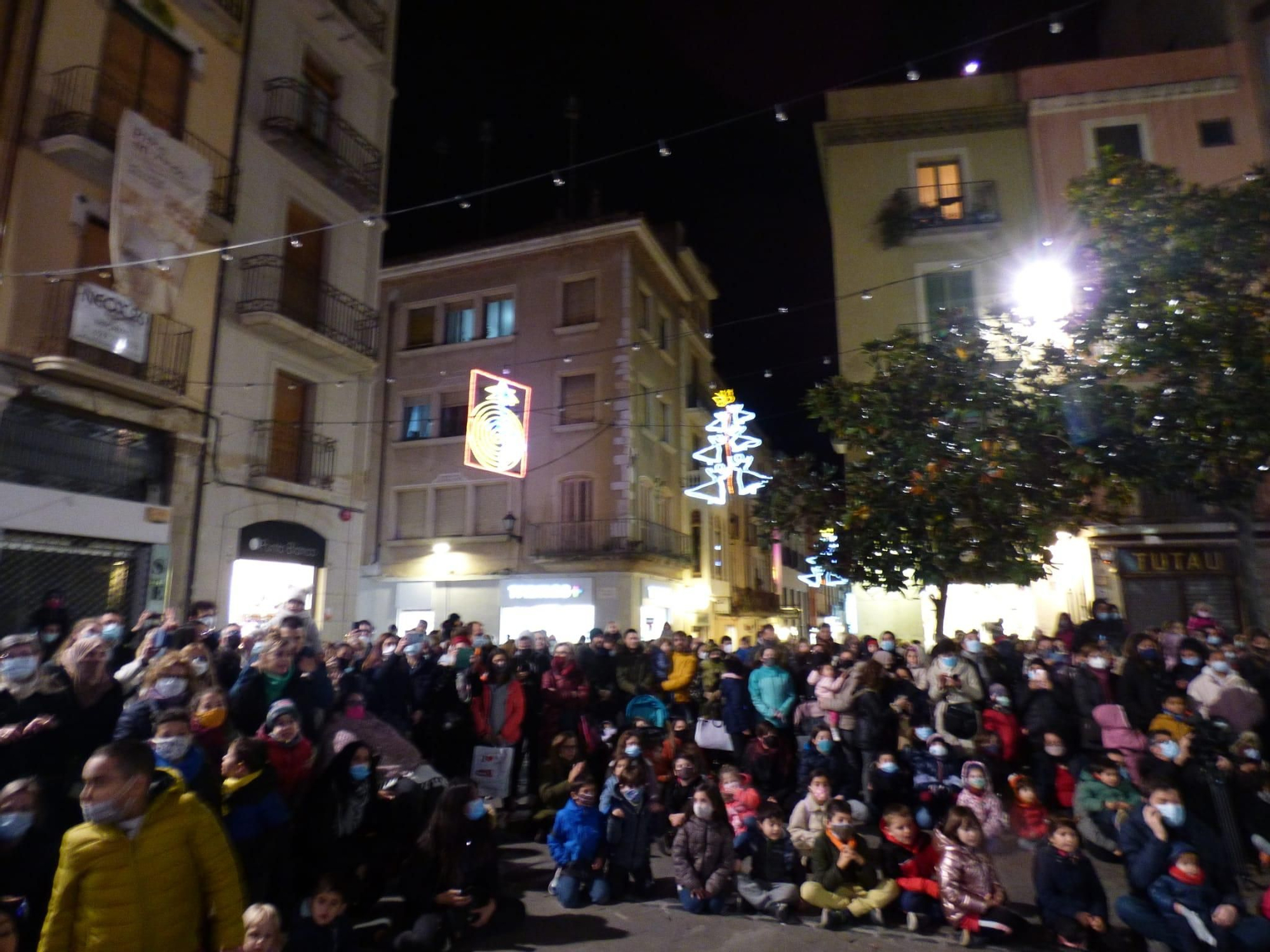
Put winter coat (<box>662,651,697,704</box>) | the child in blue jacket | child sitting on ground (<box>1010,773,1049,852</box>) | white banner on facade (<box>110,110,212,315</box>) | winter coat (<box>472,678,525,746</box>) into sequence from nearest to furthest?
the child in blue jacket
child sitting on ground (<box>1010,773,1049,852</box>)
winter coat (<box>472,678,525,746</box>)
winter coat (<box>662,651,697,704</box>)
white banner on facade (<box>110,110,212,315</box>)

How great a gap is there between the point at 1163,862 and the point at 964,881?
1.37 metres

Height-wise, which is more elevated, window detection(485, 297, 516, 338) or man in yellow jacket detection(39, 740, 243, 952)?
window detection(485, 297, 516, 338)

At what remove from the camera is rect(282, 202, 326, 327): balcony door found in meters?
15.9

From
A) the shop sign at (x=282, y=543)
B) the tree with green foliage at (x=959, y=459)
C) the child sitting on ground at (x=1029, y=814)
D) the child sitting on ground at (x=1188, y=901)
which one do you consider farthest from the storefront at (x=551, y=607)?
the child sitting on ground at (x=1188, y=901)

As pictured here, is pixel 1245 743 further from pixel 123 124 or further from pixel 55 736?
pixel 123 124

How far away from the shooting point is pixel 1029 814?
26.3 feet

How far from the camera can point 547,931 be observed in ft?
20.4

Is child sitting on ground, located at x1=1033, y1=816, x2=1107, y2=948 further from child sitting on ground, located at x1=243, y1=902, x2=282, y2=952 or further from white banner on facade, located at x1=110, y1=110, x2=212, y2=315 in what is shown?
white banner on facade, located at x1=110, y1=110, x2=212, y2=315

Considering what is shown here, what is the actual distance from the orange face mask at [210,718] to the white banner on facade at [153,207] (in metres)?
8.55

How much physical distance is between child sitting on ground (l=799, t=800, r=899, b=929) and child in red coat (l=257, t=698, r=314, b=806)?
3864 millimetres

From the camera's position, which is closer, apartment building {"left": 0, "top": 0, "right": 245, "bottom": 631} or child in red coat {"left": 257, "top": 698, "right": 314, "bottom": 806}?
child in red coat {"left": 257, "top": 698, "right": 314, "bottom": 806}

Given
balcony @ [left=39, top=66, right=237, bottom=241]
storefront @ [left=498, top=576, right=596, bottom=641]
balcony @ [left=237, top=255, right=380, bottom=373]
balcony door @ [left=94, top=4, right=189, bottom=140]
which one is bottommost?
storefront @ [left=498, top=576, right=596, bottom=641]

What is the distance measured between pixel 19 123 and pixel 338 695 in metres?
9.35

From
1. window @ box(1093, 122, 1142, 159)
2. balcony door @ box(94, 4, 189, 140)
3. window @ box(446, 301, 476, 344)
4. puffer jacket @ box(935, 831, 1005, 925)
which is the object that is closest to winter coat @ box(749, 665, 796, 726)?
puffer jacket @ box(935, 831, 1005, 925)
